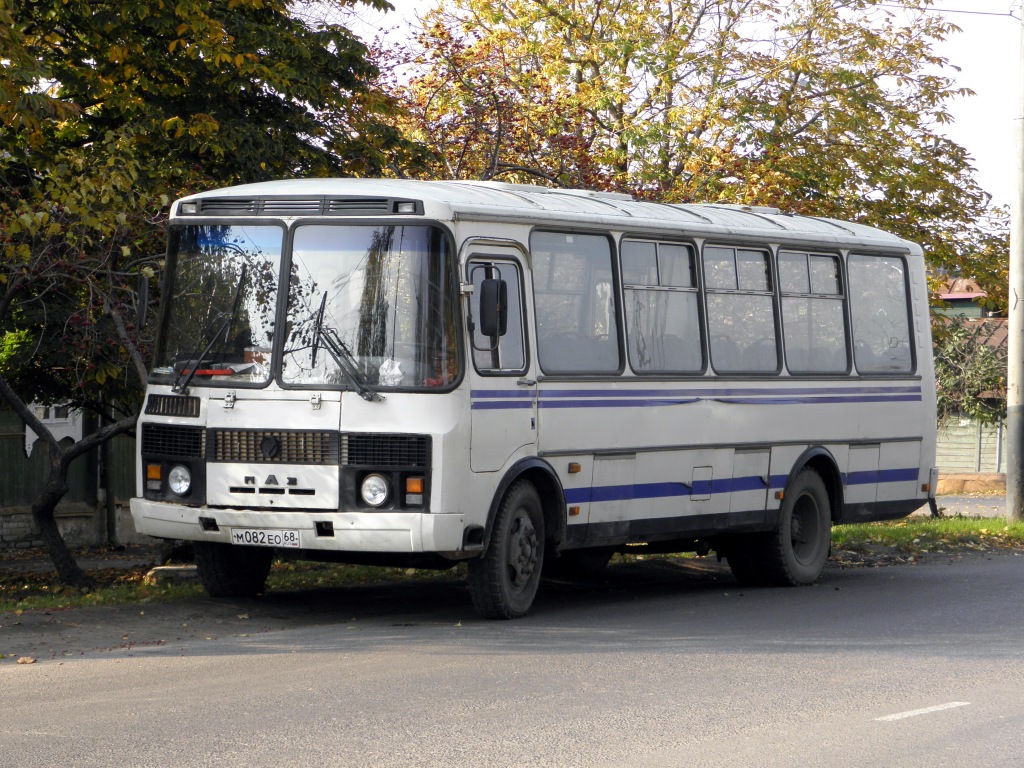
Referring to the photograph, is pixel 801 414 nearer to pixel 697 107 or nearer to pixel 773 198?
pixel 773 198

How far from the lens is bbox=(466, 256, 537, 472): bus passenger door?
10.7 metres

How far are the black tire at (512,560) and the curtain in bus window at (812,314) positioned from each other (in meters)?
3.82

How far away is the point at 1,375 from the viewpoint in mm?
13992

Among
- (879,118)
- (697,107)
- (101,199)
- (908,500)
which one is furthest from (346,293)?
(879,118)

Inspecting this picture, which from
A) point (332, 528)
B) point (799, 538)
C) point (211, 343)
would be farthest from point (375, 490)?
point (799, 538)

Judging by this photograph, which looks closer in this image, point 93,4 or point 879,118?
point 93,4

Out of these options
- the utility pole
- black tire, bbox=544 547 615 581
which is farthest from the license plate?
the utility pole

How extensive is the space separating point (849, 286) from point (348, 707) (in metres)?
8.73

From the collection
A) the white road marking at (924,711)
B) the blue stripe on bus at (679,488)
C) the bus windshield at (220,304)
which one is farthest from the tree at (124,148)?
the white road marking at (924,711)

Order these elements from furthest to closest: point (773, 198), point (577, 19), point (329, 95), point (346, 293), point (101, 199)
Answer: point (577, 19), point (773, 198), point (329, 95), point (101, 199), point (346, 293)

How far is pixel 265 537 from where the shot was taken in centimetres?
1072

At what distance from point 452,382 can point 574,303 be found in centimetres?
176

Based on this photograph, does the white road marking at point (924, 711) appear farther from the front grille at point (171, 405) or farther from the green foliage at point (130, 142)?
the green foliage at point (130, 142)

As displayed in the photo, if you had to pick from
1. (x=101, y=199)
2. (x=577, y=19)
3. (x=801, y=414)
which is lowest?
(x=801, y=414)
